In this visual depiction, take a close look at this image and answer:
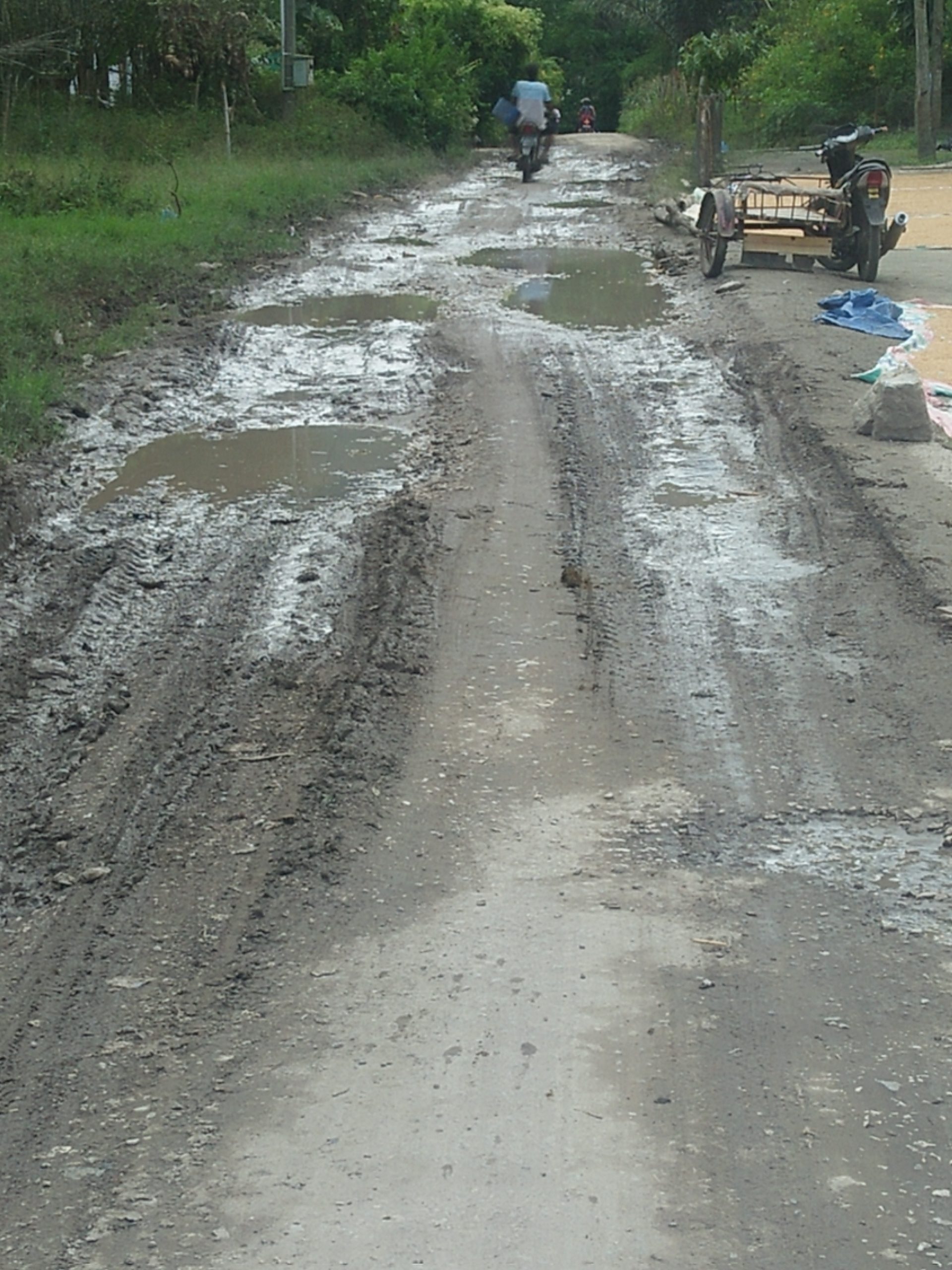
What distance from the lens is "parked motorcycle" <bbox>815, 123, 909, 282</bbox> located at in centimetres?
1495

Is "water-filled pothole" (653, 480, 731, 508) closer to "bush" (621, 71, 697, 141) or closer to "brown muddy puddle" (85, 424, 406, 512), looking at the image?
"brown muddy puddle" (85, 424, 406, 512)

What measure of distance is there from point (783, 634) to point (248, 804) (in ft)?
8.83

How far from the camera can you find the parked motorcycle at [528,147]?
29172 mm

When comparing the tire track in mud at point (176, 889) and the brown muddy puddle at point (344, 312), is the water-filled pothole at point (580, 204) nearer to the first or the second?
the brown muddy puddle at point (344, 312)

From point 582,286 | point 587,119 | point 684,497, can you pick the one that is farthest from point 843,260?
point 587,119

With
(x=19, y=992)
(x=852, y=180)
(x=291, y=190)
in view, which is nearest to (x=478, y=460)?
(x=19, y=992)

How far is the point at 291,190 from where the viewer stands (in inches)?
889

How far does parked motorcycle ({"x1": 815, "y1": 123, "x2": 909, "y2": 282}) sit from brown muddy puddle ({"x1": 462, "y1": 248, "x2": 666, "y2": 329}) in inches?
78.5

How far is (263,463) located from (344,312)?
211 inches

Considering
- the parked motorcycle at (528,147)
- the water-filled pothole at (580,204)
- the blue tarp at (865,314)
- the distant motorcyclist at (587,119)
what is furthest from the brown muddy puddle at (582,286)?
the distant motorcyclist at (587,119)

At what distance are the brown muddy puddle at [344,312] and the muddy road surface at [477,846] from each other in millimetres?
3813

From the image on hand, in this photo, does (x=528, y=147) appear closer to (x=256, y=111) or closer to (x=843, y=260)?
(x=256, y=111)

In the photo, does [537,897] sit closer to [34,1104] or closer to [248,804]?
[248,804]

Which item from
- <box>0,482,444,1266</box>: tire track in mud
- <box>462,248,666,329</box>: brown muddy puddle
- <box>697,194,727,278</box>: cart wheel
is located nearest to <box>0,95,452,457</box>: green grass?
<box>462,248,666,329</box>: brown muddy puddle
